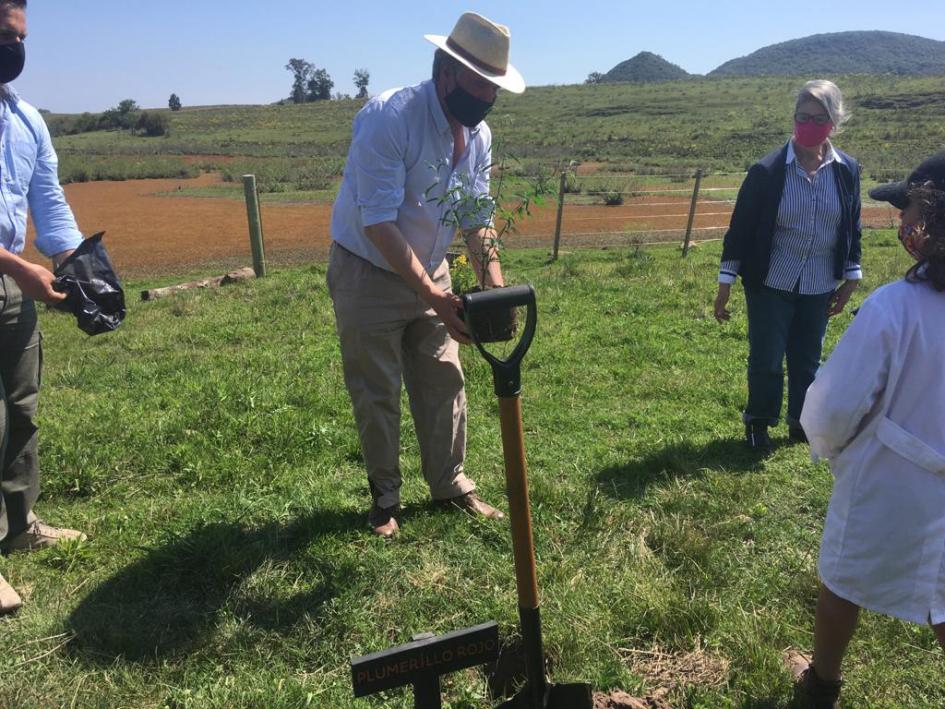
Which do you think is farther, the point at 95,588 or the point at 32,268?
the point at 95,588

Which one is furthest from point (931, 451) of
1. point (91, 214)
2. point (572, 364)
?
point (91, 214)

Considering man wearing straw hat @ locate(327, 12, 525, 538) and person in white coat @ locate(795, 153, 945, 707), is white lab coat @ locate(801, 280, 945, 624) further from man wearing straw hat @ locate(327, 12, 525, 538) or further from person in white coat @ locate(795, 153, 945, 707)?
man wearing straw hat @ locate(327, 12, 525, 538)

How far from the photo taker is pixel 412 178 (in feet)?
9.89

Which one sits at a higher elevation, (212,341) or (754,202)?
(754,202)

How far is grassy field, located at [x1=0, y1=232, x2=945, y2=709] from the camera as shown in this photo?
260 cm

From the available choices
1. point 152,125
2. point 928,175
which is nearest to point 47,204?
point 928,175

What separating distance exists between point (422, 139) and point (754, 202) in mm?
2187

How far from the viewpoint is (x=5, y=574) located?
3131mm

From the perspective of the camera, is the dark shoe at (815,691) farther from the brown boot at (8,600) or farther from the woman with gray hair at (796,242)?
the brown boot at (8,600)

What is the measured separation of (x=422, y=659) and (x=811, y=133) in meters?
3.42

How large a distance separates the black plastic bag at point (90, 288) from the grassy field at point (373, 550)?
1017 millimetres

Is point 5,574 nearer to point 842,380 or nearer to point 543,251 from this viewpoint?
point 842,380

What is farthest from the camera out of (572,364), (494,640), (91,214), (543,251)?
(91,214)

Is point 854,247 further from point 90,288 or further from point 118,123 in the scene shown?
point 118,123
